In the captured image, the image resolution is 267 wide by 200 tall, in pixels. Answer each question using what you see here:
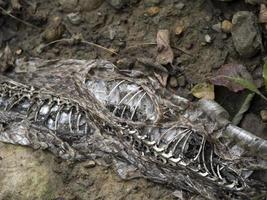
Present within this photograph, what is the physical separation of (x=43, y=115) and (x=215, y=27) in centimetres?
103

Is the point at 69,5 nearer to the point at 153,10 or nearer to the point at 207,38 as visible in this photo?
the point at 153,10

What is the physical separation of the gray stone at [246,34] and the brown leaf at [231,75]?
0.08m

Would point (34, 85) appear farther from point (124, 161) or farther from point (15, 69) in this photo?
point (124, 161)

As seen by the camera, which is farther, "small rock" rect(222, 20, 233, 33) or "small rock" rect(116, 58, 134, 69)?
"small rock" rect(116, 58, 134, 69)

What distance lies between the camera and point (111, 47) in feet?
10.0

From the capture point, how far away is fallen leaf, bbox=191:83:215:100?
8.96ft

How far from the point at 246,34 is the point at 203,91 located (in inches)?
14.0

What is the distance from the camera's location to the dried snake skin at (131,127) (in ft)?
8.15

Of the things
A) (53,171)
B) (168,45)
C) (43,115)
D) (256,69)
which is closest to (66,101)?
(43,115)

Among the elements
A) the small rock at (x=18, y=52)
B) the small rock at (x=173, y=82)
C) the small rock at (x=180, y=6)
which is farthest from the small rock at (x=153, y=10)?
the small rock at (x=18, y=52)

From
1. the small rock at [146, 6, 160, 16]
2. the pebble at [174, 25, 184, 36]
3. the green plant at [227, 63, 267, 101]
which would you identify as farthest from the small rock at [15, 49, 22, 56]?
the green plant at [227, 63, 267, 101]

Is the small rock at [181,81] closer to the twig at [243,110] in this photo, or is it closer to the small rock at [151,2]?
the twig at [243,110]

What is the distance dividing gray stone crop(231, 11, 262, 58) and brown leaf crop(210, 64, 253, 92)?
8 centimetres

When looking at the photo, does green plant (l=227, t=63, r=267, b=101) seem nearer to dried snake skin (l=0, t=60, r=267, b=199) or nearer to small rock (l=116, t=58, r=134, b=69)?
dried snake skin (l=0, t=60, r=267, b=199)
